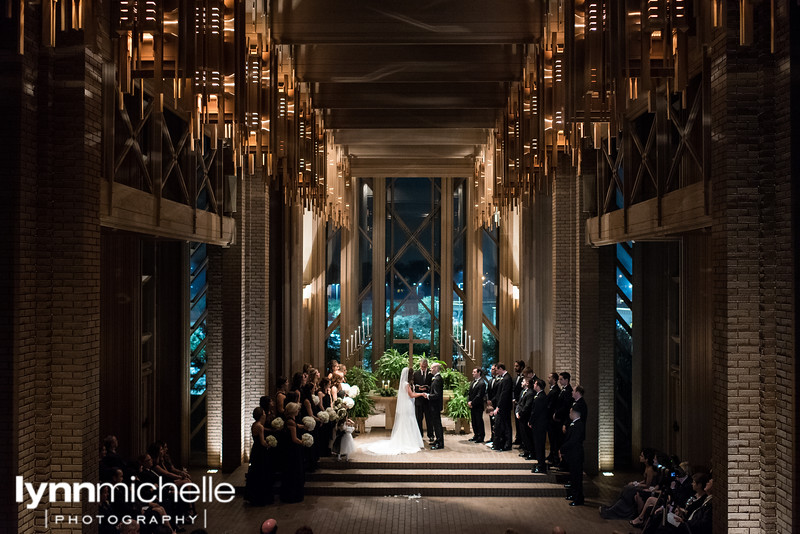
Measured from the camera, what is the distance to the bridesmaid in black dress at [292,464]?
11695 mm

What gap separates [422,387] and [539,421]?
107 inches

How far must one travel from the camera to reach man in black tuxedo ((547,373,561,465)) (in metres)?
12.8

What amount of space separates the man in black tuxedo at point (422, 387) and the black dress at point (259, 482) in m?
3.77

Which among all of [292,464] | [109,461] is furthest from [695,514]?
[109,461]

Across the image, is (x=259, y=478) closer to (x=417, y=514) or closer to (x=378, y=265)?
(x=417, y=514)

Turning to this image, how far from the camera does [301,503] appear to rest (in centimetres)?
1200

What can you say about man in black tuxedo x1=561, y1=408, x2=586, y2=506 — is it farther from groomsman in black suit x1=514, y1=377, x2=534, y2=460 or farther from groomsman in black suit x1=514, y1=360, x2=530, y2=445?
groomsman in black suit x1=514, y1=360, x2=530, y2=445

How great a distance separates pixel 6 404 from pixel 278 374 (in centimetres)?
879

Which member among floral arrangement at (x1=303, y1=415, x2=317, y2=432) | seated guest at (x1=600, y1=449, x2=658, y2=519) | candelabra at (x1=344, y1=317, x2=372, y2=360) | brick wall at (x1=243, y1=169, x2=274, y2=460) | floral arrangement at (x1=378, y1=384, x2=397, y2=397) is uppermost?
brick wall at (x1=243, y1=169, x2=274, y2=460)

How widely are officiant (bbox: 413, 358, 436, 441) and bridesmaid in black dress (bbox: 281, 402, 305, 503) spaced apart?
3.35 metres

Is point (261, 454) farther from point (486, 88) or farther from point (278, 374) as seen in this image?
point (486, 88)

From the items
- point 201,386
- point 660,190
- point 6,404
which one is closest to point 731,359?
point 660,190

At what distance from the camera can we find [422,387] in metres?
14.8

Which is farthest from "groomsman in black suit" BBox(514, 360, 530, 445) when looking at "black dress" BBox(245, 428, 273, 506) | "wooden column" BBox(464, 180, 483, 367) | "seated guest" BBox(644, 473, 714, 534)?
"wooden column" BBox(464, 180, 483, 367)
